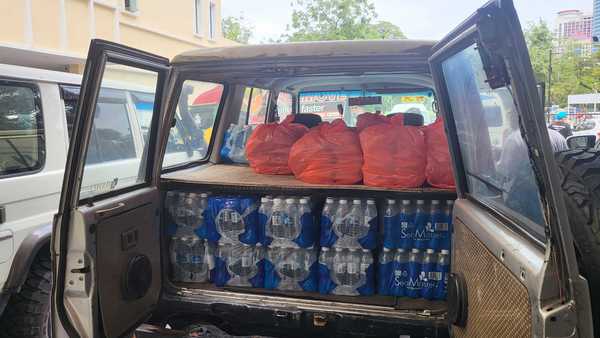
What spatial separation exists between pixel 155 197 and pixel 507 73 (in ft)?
7.37

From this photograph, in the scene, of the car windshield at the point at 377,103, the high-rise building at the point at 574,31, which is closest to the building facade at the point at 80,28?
the car windshield at the point at 377,103

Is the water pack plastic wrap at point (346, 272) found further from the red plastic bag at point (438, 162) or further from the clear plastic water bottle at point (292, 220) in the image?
the red plastic bag at point (438, 162)

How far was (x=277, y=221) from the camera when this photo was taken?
2959 mm

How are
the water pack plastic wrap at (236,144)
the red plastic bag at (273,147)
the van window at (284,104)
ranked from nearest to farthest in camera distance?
the red plastic bag at (273,147) → the water pack plastic wrap at (236,144) → the van window at (284,104)

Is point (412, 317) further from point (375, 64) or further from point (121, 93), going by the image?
point (121, 93)

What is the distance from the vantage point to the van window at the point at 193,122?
3.79 meters

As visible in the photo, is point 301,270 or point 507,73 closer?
point 507,73

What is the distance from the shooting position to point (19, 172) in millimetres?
3396

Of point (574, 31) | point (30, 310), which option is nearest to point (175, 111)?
point (30, 310)

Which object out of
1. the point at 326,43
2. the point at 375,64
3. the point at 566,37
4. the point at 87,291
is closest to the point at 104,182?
the point at 87,291

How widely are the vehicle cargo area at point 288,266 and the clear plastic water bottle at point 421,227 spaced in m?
0.04

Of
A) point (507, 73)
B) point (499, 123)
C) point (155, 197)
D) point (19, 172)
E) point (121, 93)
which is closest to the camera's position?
point (507, 73)

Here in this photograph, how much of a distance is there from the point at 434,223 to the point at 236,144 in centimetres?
238

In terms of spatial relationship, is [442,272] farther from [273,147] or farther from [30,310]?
[30,310]
